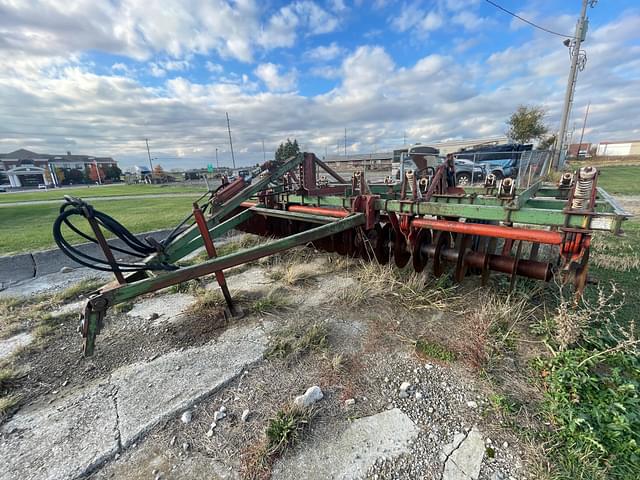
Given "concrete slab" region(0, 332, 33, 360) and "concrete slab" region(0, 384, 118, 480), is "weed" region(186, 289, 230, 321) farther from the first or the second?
"concrete slab" region(0, 332, 33, 360)

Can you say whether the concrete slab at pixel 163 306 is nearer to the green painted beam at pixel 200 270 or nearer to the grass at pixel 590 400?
the green painted beam at pixel 200 270

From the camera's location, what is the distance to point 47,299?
11.4ft

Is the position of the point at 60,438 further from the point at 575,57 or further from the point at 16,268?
the point at 575,57

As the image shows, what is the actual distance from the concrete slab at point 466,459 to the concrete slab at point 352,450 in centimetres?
21

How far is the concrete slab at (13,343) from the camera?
98.8 inches

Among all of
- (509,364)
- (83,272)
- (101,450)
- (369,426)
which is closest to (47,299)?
(83,272)

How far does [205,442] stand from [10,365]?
186cm

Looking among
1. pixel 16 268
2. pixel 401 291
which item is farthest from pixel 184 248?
pixel 16 268

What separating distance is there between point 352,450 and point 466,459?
1.93 ft

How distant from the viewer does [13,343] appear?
8.72 ft

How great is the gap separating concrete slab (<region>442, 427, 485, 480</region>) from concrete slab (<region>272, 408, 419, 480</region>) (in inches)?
8.3

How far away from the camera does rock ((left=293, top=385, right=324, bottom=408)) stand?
74.8 inches

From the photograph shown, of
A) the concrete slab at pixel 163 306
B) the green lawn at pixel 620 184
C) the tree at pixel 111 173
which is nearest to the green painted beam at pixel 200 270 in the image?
the concrete slab at pixel 163 306

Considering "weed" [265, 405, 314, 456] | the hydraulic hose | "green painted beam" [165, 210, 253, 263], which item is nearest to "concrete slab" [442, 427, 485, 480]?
"weed" [265, 405, 314, 456]
